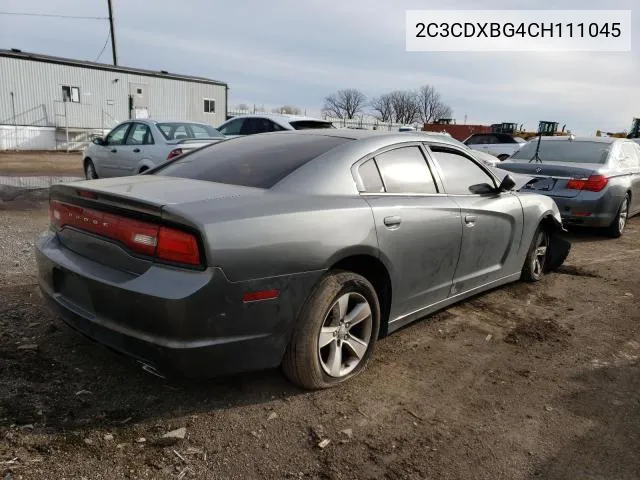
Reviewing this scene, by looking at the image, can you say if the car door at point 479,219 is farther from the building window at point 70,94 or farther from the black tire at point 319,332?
the building window at point 70,94

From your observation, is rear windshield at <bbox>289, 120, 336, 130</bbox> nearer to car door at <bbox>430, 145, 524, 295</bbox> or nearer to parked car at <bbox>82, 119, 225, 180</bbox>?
parked car at <bbox>82, 119, 225, 180</bbox>

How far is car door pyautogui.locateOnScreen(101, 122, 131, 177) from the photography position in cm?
980

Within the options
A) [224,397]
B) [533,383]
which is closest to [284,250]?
[224,397]

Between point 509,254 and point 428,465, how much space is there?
2.54 meters

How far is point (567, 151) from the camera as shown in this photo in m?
7.98

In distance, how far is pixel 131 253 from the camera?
249 cm

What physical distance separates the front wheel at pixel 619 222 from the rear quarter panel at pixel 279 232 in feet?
20.4

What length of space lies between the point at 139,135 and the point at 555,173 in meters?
7.10

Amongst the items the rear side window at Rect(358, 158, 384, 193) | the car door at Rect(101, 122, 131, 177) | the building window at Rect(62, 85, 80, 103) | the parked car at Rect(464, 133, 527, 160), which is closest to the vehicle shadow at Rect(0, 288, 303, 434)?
the rear side window at Rect(358, 158, 384, 193)

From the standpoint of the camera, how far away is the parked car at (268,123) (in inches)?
422

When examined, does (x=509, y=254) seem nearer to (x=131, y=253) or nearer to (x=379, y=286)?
(x=379, y=286)

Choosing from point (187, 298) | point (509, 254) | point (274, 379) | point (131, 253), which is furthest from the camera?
point (509, 254)

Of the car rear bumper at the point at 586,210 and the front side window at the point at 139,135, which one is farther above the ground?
the front side window at the point at 139,135

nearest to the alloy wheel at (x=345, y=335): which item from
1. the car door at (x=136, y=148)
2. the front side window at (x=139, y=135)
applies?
the car door at (x=136, y=148)
